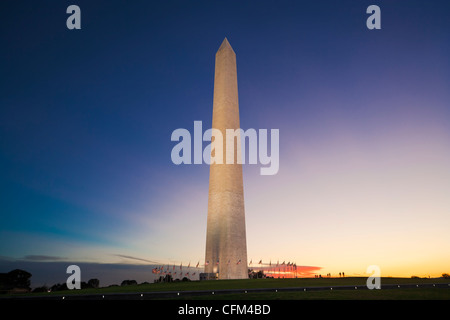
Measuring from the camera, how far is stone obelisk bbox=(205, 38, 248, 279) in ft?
130

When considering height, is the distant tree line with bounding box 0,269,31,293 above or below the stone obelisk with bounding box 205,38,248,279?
below

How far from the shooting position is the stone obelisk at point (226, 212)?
3956 cm

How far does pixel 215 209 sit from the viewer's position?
1639 inches

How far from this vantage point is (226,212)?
4038cm

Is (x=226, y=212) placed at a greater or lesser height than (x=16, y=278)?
greater

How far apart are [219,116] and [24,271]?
106 ft

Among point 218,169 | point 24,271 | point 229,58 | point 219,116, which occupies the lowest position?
point 24,271

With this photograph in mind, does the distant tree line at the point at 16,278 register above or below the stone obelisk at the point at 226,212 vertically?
below
